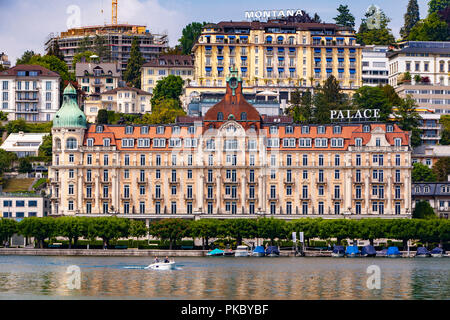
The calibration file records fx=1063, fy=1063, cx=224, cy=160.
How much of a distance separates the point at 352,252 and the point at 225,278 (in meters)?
47.1

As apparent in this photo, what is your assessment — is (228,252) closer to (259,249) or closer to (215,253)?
(215,253)

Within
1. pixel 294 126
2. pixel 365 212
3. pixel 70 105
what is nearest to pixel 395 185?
pixel 365 212

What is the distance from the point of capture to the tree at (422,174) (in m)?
187

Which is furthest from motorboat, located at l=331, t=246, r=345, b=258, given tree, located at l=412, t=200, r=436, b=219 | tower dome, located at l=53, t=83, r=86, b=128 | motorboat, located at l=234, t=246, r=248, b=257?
tower dome, located at l=53, t=83, r=86, b=128

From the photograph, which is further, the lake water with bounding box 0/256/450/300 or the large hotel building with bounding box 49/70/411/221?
the large hotel building with bounding box 49/70/411/221

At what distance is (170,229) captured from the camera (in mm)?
150375

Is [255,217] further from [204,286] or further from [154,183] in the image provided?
[204,286]

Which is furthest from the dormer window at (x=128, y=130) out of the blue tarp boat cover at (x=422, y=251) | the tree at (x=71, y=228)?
the blue tarp boat cover at (x=422, y=251)

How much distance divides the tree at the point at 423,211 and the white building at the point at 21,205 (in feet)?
198

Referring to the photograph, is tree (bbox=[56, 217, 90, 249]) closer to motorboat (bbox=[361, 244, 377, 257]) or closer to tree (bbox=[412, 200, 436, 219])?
motorboat (bbox=[361, 244, 377, 257])

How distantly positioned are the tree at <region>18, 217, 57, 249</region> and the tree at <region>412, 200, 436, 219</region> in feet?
187

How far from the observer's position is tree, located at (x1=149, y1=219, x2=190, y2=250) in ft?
492

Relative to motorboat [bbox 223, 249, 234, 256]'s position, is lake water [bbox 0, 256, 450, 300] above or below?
below

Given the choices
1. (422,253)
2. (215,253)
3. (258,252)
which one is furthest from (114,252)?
(422,253)
